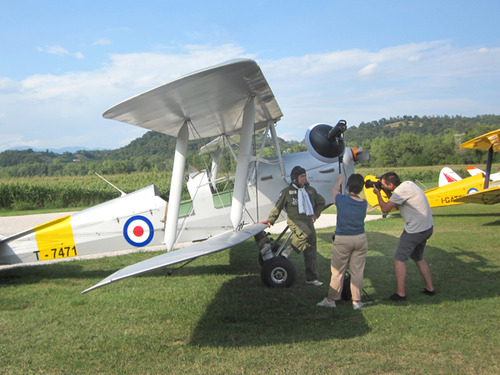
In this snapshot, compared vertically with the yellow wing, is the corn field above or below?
above

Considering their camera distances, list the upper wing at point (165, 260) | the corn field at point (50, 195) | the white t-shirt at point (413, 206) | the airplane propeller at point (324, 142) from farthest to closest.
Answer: the corn field at point (50, 195), the airplane propeller at point (324, 142), the white t-shirt at point (413, 206), the upper wing at point (165, 260)

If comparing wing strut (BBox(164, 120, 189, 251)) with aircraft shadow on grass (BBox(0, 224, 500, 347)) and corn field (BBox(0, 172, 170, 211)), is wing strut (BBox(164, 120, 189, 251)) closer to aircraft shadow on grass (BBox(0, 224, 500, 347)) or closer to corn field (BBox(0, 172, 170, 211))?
aircraft shadow on grass (BBox(0, 224, 500, 347))

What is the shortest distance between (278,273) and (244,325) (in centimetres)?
142

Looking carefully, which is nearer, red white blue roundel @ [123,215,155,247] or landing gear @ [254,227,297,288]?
landing gear @ [254,227,297,288]

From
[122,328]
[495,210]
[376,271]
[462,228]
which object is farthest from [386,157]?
[122,328]

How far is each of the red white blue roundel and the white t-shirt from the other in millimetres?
3885

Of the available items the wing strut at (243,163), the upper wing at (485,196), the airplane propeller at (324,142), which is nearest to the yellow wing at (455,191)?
the upper wing at (485,196)

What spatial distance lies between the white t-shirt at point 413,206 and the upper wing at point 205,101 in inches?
90.7

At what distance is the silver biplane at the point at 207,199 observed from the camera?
5734 millimetres

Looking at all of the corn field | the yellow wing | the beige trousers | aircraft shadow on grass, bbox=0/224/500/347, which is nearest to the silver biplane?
aircraft shadow on grass, bbox=0/224/500/347

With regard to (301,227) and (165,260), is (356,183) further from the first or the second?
(165,260)

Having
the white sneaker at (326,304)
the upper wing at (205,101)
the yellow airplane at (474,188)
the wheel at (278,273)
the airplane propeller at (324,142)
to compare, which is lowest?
the white sneaker at (326,304)

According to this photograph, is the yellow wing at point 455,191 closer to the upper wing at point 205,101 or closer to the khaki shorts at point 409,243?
the upper wing at point 205,101

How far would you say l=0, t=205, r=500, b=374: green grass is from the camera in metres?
3.45
